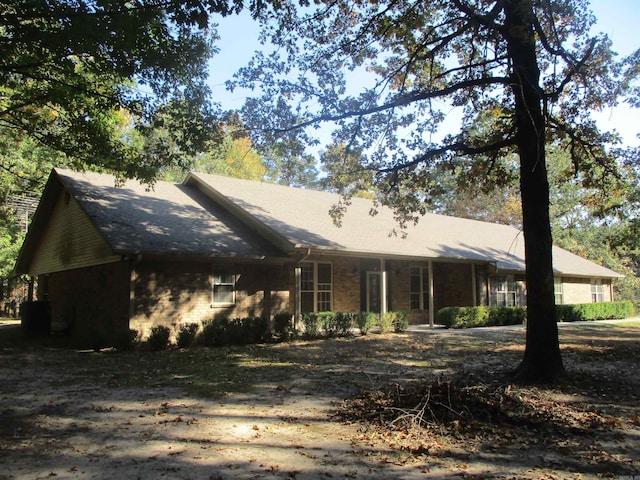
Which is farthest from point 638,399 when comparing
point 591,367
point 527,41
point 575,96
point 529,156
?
point 575,96

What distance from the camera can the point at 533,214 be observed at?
28.3 ft

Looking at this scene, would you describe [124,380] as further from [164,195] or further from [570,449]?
[164,195]

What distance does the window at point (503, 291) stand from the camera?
2275cm

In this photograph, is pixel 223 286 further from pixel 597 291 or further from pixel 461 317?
pixel 597 291

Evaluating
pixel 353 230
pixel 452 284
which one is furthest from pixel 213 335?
Result: pixel 452 284

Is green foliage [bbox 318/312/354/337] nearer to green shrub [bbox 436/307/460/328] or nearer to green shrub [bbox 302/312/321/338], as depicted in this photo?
green shrub [bbox 302/312/321/338]

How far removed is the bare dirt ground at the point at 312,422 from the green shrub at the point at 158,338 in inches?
96.7

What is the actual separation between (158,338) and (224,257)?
3.06 m

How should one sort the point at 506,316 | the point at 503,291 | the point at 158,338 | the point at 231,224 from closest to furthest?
the point at 158,338 → the point at 231,224 → the point at 506,316 → the point at 503,291

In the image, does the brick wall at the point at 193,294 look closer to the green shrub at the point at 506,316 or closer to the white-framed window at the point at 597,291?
the green shrub at the point at 506,316

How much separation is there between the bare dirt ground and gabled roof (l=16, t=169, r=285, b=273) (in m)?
4.29

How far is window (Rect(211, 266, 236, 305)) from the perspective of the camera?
49.0ft

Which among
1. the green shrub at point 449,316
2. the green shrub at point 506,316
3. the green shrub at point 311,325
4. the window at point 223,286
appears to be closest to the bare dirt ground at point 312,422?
the window at point 223,286

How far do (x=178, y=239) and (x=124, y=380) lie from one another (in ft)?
20.9
